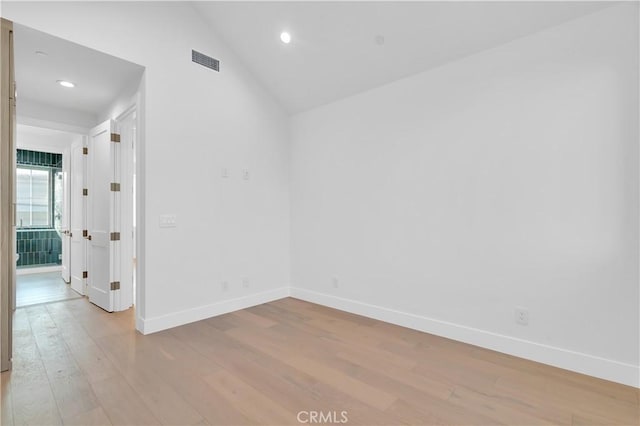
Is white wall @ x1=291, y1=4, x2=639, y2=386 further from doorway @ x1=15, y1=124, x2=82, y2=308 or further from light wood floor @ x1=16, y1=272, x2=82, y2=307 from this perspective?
doorway @ x1=15, y1=124, x2=82, y2=308

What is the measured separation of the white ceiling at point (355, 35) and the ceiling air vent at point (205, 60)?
0.33 m

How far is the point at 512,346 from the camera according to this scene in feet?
8.46

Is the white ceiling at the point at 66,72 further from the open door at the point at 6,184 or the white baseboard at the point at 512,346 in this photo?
the white baseboard at the point at 512,346

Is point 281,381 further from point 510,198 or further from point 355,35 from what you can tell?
point 355,35

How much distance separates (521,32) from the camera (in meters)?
2.54

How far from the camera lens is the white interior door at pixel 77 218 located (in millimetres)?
4590

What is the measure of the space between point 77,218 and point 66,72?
2.51m

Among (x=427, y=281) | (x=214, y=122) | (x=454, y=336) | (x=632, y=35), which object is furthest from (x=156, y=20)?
(x=454, y=336)

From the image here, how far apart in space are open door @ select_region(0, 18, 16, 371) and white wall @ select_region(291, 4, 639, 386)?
3.03 m

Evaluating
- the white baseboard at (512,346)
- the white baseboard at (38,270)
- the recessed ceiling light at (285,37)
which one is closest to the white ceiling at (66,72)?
the recessed ceiling light at (285,37)

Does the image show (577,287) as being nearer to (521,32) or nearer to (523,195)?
(523,195)

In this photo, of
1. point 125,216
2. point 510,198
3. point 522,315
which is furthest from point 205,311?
point 510,198

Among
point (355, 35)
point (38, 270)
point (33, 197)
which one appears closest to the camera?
point (355, 35)

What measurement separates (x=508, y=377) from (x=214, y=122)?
3.71 meters
